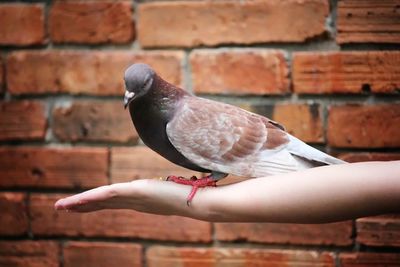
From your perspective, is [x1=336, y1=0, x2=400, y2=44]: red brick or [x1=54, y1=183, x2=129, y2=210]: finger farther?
[x1=336, y1=0, x2=400, y2=44]: red brick

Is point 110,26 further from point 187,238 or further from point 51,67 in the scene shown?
point 187,238

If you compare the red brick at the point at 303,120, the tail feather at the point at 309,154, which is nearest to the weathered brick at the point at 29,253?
the red brick at the point at 303,120

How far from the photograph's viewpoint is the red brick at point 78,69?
93cm

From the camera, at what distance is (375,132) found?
34.4 inches

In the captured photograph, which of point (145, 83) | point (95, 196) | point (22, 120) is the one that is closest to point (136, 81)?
point (145, 83)

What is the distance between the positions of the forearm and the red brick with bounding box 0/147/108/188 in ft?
1.28

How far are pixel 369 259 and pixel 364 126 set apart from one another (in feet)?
0.61

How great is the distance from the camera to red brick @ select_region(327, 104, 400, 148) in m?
0.87

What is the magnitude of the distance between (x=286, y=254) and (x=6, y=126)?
462mm

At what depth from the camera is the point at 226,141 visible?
62 cm

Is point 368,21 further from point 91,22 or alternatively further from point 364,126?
point 91,22

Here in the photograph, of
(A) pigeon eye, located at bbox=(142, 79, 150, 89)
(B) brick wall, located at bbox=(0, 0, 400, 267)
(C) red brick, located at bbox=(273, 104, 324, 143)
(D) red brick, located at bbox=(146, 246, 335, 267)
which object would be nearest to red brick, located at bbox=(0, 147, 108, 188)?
(B) brick wall, located at bbox=(0, 0, 400, 267)

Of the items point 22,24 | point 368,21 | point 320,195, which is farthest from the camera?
point 22,24

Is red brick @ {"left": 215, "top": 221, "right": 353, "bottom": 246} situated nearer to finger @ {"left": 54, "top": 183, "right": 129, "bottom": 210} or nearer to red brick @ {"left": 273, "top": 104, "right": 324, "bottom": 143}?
red brick @ {"left": 273, "top": 104, "right": 324, "bottom": 143}
